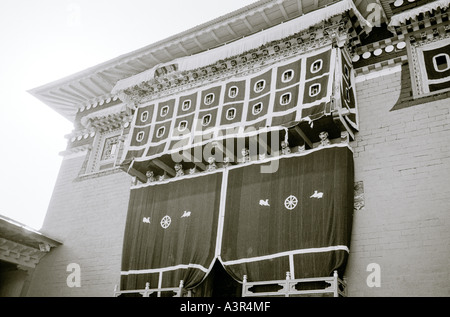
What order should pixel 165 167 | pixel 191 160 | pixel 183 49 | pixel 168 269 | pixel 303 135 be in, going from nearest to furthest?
pixel 303 135 < pixel 168 269 < pixel 191 160 < pixel 165 167 < pixel 183 49

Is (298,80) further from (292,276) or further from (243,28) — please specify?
(292,276)

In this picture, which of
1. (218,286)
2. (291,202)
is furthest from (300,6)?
(218,286)

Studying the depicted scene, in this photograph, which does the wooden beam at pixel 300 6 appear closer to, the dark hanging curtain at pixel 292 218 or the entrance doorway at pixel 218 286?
the dark hanging curtain at pixel 292 218

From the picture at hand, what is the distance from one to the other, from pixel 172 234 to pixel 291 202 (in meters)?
2.12

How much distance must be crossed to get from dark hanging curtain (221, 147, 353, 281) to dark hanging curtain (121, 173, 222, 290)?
1.19ft

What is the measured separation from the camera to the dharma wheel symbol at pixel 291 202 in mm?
6426

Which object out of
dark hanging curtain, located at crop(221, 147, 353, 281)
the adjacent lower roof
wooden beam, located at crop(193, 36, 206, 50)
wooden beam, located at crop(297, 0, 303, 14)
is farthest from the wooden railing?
wooden beam, located at crop(193, 36, 206, 50)

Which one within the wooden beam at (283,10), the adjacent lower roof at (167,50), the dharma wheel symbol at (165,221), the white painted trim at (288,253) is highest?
the wooden beam at (283,10)

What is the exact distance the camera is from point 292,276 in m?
5.91

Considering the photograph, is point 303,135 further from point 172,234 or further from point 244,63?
point 172,234

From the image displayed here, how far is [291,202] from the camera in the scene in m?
6.47

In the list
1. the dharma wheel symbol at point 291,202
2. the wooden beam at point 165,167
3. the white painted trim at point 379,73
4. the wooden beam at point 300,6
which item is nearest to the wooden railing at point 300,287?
the dharma wheel symbol at point 291,202

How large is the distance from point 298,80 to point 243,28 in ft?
7.18

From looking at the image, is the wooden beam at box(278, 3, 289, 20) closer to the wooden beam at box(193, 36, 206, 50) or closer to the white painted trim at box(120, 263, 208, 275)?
the wooden beam at box(193, 36, 206, 50)
